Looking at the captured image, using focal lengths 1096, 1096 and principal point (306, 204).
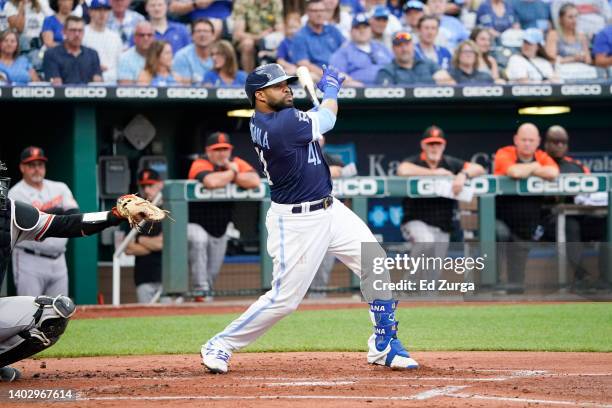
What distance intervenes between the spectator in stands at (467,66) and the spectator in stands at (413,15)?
722 mm

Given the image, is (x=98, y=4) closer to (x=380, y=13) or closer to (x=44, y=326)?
(x=380, y=13)

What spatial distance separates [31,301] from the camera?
581cm

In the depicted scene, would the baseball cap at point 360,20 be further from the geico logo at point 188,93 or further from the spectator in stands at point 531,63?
the geico logo at point 188,93

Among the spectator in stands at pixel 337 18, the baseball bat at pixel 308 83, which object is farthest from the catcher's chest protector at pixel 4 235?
the spectator in stands at pixel 337 18

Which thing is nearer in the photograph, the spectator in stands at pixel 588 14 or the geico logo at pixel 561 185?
the geico logo at pixel 561 185

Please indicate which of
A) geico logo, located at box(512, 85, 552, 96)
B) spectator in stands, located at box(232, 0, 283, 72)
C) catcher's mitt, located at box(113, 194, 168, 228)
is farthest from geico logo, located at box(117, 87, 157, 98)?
catcher's mitt, located at box(113, 194, 168, 228)

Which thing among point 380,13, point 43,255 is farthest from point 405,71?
point 43,255

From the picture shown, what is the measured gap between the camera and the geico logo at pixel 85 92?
36.3ft

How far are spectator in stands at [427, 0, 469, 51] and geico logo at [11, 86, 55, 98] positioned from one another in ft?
14.4

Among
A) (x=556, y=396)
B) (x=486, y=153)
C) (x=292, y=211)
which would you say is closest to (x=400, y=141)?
(x=486, y=153)

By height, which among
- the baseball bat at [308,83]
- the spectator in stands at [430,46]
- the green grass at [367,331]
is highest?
the spectator in stands at [430,46]

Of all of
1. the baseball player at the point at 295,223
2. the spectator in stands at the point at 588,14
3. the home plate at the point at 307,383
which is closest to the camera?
the home plate at the point at 307,383

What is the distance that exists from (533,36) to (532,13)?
0.57 meters

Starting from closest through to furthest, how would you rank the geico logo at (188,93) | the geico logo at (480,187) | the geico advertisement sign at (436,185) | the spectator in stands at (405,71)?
the geico advertisement sign at (436,185), the geico logo at (480,187), the geico logo at (188,93), the spectator in stands at (405,71)
